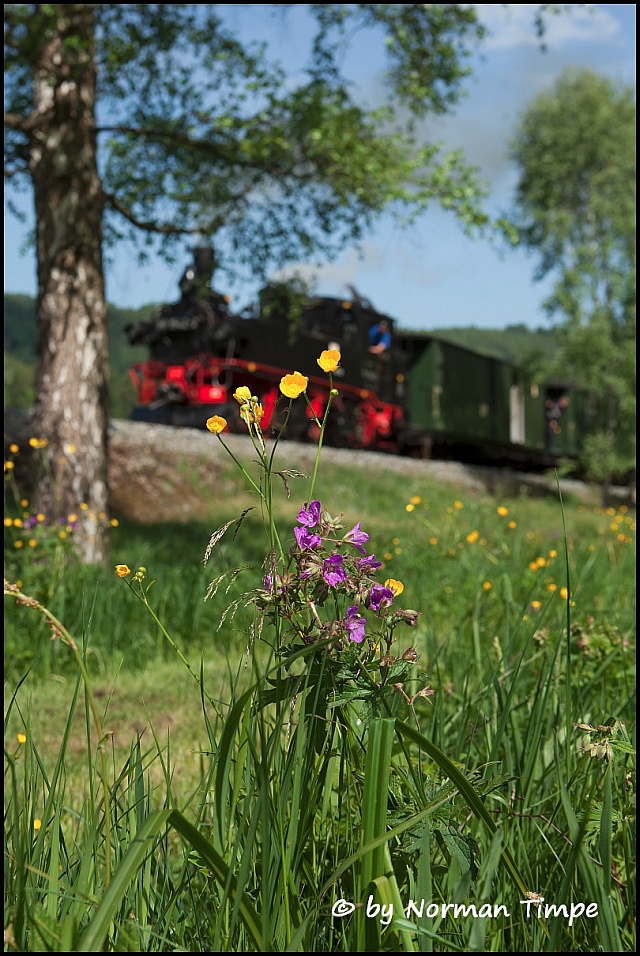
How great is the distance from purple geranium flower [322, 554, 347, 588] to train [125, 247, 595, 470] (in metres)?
11.5

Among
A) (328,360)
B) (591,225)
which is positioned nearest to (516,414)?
(591,225)

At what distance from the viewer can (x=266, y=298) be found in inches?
446

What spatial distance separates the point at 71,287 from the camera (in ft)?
27.3

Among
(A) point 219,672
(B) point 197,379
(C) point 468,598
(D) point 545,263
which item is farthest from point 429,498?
(D) point 545,263

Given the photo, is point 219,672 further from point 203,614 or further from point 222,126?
point 222,126

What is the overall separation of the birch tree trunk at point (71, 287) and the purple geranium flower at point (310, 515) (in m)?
6.89

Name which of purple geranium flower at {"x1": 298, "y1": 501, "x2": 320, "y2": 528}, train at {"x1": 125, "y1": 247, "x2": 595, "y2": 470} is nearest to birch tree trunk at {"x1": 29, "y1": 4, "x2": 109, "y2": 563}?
train at {"x1": 125, "y1": 247, "x2": 595, "y2": 470}

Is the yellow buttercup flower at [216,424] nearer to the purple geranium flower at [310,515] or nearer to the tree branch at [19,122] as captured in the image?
the purple geranium flower at [310,515]

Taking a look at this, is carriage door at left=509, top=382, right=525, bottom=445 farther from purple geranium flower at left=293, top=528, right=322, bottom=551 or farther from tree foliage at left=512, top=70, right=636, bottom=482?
purple geranium flower at left=293, top=528, right=322, bottom=551

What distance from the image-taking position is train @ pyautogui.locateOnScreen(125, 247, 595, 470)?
1870 centimetres

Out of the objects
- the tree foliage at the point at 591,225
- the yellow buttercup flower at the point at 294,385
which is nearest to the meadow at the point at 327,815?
the yellow buttercup flower at the point at 294,385

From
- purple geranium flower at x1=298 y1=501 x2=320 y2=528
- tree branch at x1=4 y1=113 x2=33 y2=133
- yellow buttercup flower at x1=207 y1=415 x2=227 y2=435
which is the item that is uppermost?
tree branch at x1=4 y1=113 x2=33 y2=133

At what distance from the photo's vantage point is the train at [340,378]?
18.7 meters

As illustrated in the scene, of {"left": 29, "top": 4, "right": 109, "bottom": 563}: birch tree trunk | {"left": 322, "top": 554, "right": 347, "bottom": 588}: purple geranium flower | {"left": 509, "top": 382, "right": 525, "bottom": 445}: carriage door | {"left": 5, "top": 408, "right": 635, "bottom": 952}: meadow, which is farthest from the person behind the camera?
{"left": 509, "top": 382, "right": 525, "bottom": 445}: carriage door
